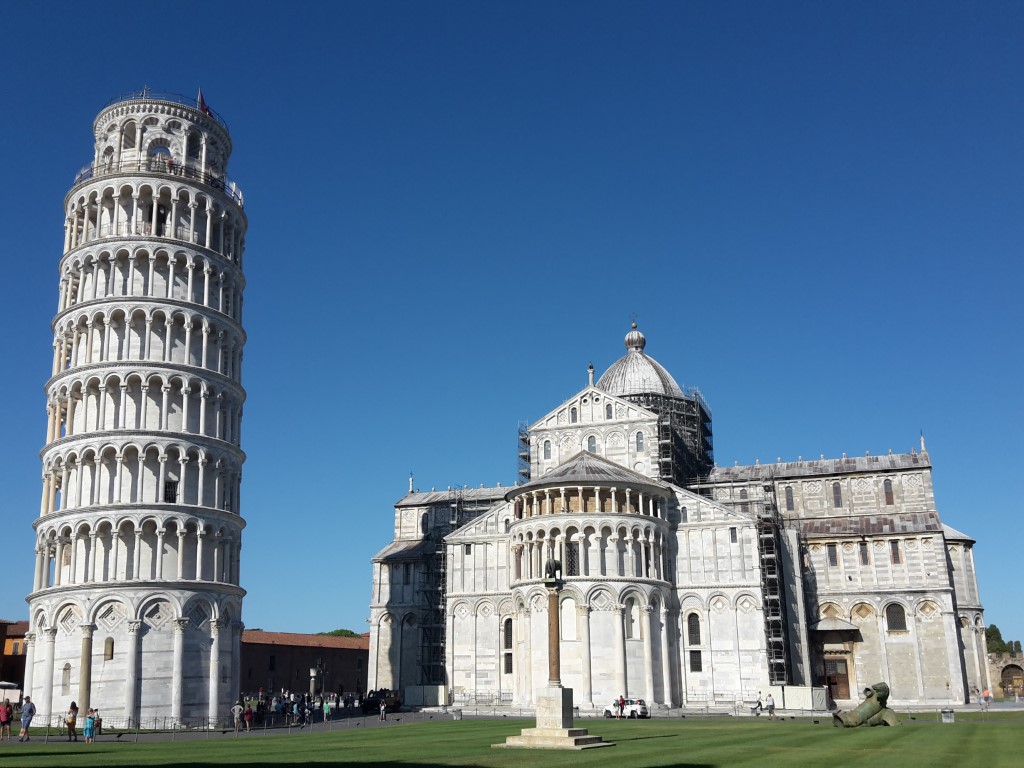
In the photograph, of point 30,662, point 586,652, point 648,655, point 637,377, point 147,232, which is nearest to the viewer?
point 30,662

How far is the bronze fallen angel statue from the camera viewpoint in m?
39.0

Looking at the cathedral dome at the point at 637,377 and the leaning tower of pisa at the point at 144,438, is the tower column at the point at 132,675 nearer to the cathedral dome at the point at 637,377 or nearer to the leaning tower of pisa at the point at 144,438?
the leaning tower of pisa at the point at 144,438

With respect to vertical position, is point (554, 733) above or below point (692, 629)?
below

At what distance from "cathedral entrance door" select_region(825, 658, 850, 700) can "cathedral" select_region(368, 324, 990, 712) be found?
113 mm

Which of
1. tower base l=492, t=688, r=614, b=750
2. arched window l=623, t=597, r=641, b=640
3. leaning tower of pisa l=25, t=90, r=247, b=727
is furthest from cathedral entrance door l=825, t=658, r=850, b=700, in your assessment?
tower base l=492, t=688, r=614, b=750

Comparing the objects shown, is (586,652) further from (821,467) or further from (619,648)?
(821,467)

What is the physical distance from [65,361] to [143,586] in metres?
15.4

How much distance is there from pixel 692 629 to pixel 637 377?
2428 centimetres

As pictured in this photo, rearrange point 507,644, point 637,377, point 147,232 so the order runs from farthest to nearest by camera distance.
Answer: point 637,377, point 507,644, point 147,232

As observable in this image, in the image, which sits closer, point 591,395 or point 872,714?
point 872,714

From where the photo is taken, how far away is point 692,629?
219 ft

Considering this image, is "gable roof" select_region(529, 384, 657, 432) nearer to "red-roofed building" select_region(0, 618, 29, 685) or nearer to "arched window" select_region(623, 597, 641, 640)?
"arched window" select_region(623, 597, 641, 640)

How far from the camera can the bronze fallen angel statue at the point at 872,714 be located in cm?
3903

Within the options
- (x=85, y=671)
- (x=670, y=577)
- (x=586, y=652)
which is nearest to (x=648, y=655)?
(x=586, y=652)
